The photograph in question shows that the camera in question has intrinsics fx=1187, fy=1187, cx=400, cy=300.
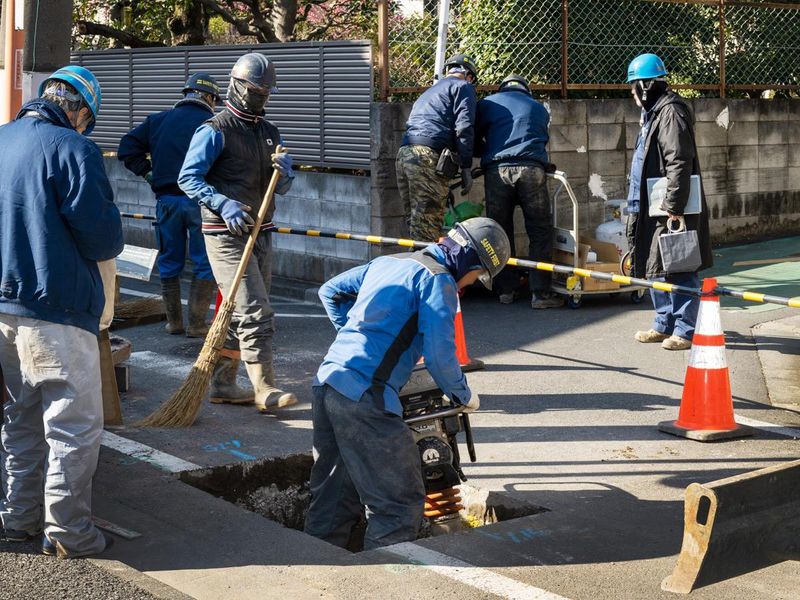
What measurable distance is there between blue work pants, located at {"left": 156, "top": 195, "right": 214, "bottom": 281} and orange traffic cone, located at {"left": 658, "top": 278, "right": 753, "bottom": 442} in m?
4.47

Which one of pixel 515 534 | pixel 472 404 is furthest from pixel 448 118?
pixel 515 534

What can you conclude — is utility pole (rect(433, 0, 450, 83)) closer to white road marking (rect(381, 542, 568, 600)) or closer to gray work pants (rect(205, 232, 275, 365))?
gray work pants (rect(205, 232, 275, 365))

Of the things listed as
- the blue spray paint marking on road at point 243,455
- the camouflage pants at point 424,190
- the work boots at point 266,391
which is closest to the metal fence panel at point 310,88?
the camouflage pants at point 424,190

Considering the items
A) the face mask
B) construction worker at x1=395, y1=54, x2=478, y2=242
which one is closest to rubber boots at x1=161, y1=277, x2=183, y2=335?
construction worker at x1=395, y1=54, x2=478, y2=242

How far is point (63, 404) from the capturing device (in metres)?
4.80

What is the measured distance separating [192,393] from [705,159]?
28.5 ft

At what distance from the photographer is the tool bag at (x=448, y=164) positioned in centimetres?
1049

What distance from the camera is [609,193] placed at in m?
12.8

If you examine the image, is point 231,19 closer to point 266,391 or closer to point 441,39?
point 441,39

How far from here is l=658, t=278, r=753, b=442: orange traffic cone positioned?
6.82 meters

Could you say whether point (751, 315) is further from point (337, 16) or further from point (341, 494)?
point (337, 16)

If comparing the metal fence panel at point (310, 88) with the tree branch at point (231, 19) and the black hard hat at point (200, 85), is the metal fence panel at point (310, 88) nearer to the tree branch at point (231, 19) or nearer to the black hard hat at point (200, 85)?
the tree branch at point (231, 19)

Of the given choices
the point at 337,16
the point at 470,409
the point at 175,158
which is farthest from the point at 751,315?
the point at 337,16

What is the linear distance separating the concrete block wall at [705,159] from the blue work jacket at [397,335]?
20.3ft
